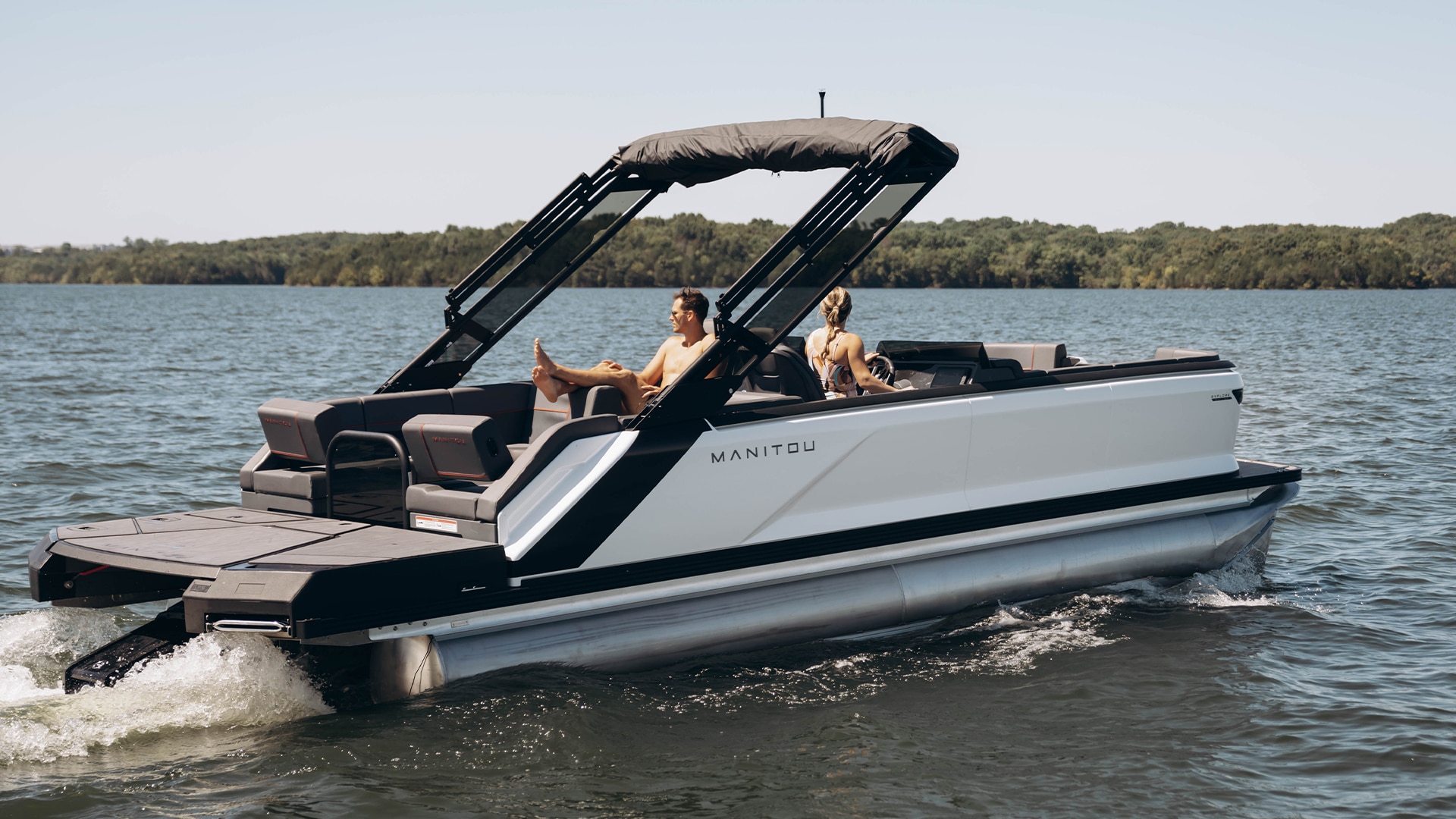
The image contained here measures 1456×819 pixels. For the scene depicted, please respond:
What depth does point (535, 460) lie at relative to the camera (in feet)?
18.4

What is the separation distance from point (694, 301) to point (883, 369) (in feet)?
4.79

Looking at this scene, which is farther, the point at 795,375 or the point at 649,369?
the point at 649,369

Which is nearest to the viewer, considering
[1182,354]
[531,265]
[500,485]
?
[500,485]

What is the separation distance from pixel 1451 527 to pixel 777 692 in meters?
6.78

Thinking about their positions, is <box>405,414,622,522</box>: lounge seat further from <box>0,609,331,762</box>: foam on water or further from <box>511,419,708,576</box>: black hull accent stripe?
<box>0,609,331,762</box>: foam on water

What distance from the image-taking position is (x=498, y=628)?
5488 mm

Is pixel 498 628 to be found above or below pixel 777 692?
above

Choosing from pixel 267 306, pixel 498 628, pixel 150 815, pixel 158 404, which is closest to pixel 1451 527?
pixel 498 628

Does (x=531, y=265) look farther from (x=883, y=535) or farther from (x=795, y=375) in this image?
(x=883, y=535)

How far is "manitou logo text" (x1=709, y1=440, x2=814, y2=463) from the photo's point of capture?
19.5ft

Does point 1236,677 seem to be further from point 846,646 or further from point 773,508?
point 773,508

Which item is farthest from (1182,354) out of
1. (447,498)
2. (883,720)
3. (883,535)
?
(447,498)

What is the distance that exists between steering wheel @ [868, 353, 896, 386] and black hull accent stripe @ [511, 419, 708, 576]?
2.00m

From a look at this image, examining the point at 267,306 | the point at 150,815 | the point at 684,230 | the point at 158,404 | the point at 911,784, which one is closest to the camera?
the point at 150,815
